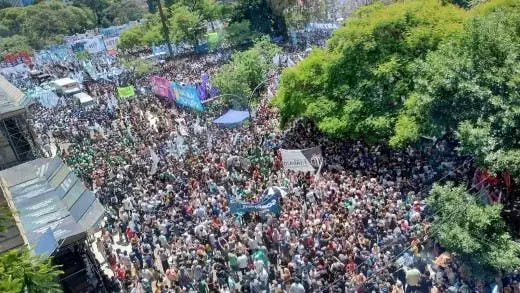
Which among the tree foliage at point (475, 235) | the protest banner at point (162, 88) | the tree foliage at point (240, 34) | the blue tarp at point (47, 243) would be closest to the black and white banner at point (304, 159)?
the tree foliage at point (475, 235)

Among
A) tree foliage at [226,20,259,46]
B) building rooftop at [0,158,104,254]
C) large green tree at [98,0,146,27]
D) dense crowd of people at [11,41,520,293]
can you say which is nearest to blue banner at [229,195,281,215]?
dense crowd of people at [11,41,520,293]

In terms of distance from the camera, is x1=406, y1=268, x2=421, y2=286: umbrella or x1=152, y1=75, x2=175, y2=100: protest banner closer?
x1=406, y1=268, x2=421, y2=286: umbrella

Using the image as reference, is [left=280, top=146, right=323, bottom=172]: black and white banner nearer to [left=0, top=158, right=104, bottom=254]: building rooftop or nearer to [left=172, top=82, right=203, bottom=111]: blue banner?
[left=0, top=158, right=104, bottom=254]: building rooftop

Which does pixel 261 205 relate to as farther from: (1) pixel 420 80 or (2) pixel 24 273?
(2) pixel 24 273

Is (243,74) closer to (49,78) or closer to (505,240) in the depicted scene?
(505,240)

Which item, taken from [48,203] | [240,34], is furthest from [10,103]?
[240,34]

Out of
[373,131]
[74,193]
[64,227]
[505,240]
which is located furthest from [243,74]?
[505,240]
